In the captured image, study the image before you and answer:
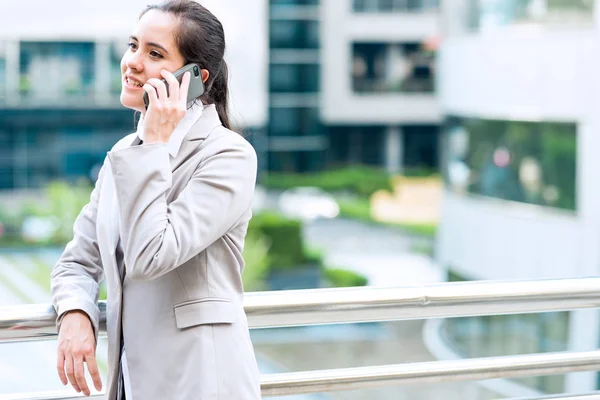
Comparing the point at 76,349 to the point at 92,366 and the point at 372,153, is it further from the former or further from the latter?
the point at 372,153

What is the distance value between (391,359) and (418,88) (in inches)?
950

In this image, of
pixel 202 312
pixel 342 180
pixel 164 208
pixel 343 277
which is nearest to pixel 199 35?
pixel 164 208

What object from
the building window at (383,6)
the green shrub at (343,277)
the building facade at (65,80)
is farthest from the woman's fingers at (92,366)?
the building window at (383,6)

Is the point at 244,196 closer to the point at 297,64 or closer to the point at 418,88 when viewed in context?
the point at 297,64

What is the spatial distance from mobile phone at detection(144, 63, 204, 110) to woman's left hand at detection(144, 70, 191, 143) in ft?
0.08

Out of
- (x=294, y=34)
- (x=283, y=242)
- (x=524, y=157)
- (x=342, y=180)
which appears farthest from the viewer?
(x=342, y=180)

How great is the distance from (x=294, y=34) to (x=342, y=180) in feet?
20.9

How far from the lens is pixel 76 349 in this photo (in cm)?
172

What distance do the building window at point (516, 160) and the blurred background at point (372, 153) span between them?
3 cm

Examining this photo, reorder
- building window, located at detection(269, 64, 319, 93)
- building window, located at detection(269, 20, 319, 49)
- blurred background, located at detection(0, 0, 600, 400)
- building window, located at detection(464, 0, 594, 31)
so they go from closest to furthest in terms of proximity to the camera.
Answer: building window, located at detection(464, 0, 594, 31) → blurred background, located at detection(0, 0, 600, 400) → building window, located at detection(269, 20, 319, 49) → building window, located at detection(269, 64, 319, 93)

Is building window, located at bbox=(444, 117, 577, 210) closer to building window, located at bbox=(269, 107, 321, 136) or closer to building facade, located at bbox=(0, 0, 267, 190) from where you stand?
building facade, located at bbox=(0, 0, 267, 190)

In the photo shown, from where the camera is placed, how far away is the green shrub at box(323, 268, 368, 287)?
79.2 ft

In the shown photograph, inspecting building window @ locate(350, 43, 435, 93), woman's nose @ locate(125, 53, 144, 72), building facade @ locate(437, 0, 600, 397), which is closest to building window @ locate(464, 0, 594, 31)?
building facade @ locate(437, 0, 600, 397)

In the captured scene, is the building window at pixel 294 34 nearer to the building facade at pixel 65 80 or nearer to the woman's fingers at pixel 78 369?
the building facade at pixel 65 80
